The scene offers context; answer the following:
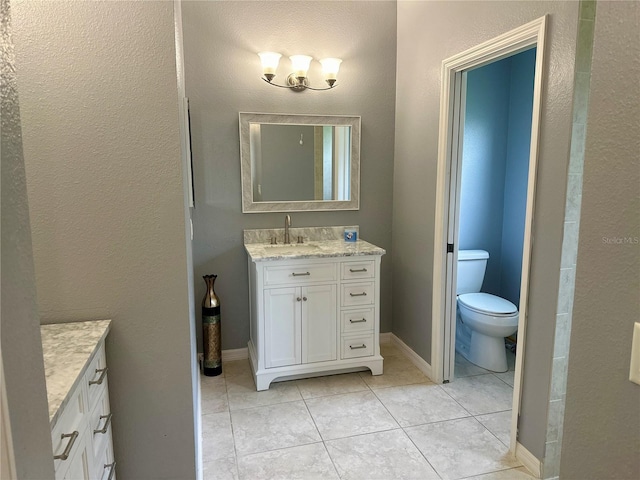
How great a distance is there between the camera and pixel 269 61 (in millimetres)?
2979

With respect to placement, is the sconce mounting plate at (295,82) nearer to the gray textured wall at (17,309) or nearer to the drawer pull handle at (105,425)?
the drawer pull handle at (105,425)

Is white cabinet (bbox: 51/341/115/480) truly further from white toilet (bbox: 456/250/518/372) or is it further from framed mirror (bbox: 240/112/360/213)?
white toilet (bbox: 456/250/518/372)

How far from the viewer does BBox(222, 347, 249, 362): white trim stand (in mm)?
3336

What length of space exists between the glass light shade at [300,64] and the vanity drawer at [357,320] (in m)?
1.69

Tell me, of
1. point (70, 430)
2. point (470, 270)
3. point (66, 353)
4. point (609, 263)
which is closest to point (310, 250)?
point (470, 270)

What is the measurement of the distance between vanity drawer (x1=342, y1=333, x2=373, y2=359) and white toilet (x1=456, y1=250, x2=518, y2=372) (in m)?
0.78

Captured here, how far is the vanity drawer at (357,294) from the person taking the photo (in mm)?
2961

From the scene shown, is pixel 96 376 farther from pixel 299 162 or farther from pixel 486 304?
pixel 486 304

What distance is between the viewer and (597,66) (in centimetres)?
79

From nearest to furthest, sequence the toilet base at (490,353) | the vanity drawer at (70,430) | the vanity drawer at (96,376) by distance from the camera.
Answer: the vanity drawer at (70,430), the vanity drawer at (96,376), the toilet base at (490,353)

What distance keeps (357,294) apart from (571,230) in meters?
1.45

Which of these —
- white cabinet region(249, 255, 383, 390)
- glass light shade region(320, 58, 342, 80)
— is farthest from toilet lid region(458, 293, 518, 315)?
glass light shade region(320, 58, 342, 80)

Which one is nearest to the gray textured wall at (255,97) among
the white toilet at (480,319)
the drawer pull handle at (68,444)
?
the white toilet at (480,319)

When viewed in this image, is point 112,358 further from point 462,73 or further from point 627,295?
point 462,73
